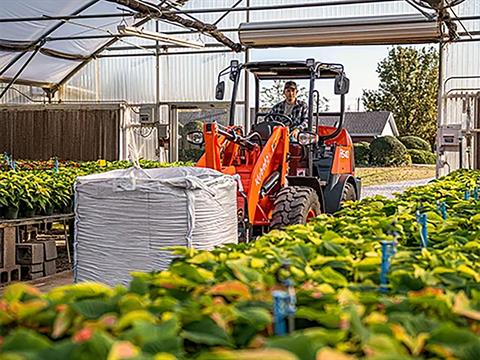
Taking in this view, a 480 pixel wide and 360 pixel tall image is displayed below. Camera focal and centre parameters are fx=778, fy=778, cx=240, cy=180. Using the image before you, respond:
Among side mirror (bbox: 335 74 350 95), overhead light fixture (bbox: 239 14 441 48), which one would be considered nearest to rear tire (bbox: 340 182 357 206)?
side mirror (bbox: 335 74 350 95)

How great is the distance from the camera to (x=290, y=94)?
771cm

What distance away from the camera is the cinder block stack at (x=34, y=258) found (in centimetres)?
729

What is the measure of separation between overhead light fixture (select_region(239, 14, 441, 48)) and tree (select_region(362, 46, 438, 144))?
757 inches

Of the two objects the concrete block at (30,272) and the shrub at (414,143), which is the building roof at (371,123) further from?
the concrete block at (30,272)

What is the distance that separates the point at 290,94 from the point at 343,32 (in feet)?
16.7

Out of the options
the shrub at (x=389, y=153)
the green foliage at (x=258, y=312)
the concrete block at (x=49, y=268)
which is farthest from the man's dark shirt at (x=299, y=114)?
the shrub at (x=389, y=153)

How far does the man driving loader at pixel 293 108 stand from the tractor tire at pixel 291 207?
3.93ft

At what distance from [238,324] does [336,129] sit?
23.0 ft

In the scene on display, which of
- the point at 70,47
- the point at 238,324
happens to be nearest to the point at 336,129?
the point at 238,324

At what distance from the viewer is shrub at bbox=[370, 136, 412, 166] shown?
25.5 meters

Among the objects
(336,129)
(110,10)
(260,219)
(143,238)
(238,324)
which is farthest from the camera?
(110,10)

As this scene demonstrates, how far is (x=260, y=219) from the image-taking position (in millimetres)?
6758

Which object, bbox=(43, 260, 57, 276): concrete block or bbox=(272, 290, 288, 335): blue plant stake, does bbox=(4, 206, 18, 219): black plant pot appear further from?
bbox=(272, 290, 288, 335): blue plant stake

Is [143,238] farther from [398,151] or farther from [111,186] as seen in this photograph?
[398,151]
